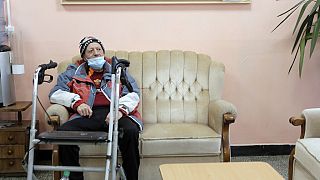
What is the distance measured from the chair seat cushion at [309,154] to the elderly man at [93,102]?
3.37 ft

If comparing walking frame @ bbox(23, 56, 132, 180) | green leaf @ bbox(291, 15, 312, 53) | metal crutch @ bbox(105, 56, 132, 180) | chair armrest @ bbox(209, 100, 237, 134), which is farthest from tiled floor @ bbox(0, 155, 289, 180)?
metal crutch @ bbox(105, 56, 132, 180)

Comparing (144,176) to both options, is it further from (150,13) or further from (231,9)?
(231,9)

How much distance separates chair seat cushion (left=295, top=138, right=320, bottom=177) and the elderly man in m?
1.03

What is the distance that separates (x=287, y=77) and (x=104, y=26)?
5.46ft

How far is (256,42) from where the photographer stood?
3.36 metres

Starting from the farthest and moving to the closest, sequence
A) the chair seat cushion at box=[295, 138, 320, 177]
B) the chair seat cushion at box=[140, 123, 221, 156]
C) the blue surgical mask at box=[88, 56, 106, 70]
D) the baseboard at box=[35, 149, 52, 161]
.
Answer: the baseboard at box=[35, 149, 52, 161] → the blue surgical mask at box=[88, 56, 106, 70] → the chair seat cushion at box=[140, 123, 221, 156] → the chair seat cushion at box=[295, 138, 320, 177]

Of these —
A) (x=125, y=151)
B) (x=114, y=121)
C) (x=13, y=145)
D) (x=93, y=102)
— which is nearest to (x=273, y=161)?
(x=125, y=151)

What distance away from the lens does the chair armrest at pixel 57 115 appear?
2.51 meters

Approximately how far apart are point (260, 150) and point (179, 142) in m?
1.23

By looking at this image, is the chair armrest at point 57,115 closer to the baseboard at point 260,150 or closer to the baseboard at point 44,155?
the baseboard at point 44,155

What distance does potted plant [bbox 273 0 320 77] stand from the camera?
2950 millimetres

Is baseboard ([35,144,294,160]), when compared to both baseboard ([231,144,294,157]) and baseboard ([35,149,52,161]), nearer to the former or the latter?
baseboard ([231,144,294,157])

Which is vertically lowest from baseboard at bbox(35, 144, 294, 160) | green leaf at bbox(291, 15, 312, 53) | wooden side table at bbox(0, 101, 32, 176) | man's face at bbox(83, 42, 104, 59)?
baseboard at bbox(35, 144, 294, 160)

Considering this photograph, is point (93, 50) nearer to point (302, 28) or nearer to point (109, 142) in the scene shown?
point (109, 142)
